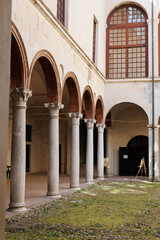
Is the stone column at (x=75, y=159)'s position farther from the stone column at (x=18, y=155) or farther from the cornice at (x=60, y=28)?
the stone column at (x=18, y=155)

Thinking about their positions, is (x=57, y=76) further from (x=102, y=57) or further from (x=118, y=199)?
(x=102, y=57)

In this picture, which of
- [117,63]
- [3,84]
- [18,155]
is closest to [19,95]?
[18,155]

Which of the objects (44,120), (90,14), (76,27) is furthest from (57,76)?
(44,120)

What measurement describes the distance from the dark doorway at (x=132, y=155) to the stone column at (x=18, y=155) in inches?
581

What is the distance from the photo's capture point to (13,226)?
23.2 ft

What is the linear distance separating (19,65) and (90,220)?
447cm

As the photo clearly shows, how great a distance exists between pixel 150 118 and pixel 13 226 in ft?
44.9

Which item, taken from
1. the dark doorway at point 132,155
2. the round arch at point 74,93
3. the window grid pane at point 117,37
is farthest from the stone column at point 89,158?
the window grid pane at point 117,37

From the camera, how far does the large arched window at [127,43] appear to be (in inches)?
803

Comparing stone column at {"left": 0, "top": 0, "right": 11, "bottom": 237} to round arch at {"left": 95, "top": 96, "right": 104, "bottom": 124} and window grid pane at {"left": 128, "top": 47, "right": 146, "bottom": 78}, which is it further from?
window grid pane at {"left": 128, "top": 47, "right": 146, "bottom": 78}

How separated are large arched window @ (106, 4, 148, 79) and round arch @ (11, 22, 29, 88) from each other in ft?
40.3

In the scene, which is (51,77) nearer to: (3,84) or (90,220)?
(90,220)

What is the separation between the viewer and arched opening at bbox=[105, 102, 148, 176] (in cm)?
2283

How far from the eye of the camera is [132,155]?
2320 cm
